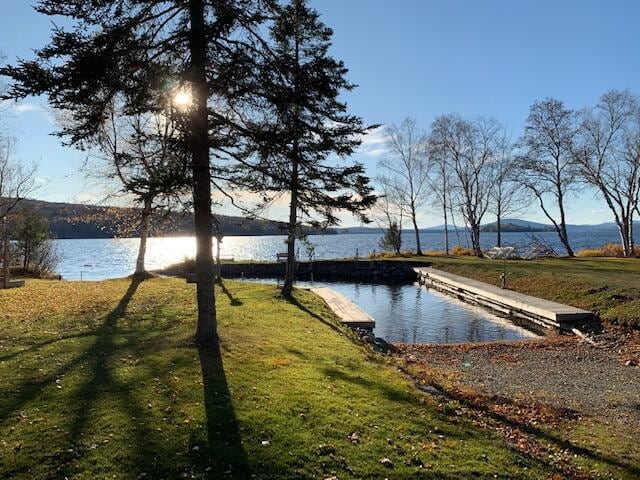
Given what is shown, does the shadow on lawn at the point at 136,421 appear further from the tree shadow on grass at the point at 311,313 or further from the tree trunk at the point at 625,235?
the tree trunk at the point at 625,235

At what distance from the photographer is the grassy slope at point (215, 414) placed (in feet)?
16.0

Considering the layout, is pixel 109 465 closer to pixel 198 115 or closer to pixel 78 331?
pixel 198 115

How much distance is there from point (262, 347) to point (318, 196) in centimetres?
307

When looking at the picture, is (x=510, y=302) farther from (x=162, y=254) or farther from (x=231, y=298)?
(x=162, y=254)

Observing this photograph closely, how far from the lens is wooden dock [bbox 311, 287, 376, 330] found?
611 inches

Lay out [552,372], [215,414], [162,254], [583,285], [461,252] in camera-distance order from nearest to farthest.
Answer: [215,414] < [552,372] < [583,285] < [461,252] < [162,254]

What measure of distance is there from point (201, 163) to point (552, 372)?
9316 mm

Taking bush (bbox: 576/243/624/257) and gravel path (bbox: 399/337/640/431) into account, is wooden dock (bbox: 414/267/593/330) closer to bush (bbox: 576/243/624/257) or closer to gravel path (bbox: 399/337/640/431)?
gravel path (bbox: 399/337/640/431)

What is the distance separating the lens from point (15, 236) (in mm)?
37938

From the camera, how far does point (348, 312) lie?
17.1 meters

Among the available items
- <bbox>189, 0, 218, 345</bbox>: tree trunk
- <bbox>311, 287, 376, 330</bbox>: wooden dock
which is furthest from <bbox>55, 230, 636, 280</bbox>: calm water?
<bbox>189, 0, 218, 345</bbox>: tree trunk

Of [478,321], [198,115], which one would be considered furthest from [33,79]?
[478,321]

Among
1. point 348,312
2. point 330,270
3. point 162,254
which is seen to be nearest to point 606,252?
point 330,270

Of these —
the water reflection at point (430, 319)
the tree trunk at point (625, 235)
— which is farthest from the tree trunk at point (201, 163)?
the tree trunk at point (625, 235)
